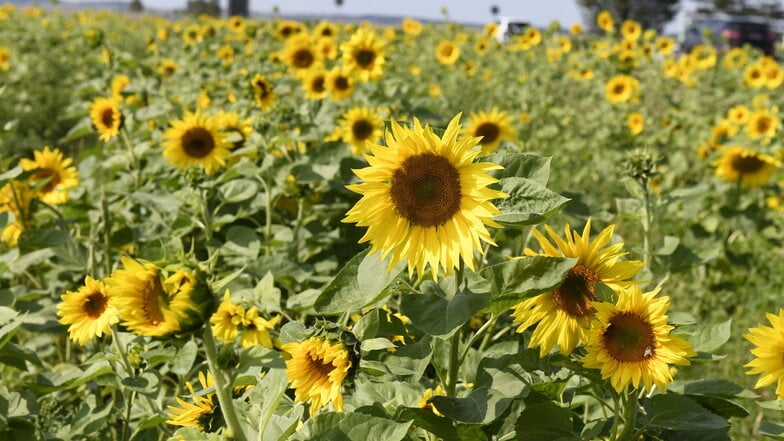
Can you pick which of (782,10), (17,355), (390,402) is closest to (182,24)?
(17,355)

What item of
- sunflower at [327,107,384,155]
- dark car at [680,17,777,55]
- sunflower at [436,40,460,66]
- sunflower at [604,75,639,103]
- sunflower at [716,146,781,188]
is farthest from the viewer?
dark car at [680,17,777,55]

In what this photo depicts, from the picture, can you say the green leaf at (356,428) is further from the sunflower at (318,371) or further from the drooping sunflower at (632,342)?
the drooping sunflower at (632,342)

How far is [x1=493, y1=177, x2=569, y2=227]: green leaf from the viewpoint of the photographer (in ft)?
3.69

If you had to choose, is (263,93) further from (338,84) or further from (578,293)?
(578,293)

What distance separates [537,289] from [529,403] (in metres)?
0.35

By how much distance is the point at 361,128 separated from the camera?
122 inches

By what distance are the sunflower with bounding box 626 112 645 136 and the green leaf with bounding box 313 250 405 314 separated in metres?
4.31

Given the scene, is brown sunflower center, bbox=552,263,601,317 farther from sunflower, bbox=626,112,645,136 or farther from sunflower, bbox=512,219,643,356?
sunflower, bbox=626,112,645,136

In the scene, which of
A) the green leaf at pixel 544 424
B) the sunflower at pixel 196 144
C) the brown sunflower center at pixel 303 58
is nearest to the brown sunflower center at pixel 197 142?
the sunflower at pixel 196 144

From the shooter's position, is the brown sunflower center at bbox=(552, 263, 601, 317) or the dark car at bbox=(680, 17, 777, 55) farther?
the dark car at bbox=(680, 17, 777, 55)

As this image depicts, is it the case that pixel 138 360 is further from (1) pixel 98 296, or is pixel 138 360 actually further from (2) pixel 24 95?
(2) pixel 24 95

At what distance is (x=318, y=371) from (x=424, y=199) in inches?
13.9

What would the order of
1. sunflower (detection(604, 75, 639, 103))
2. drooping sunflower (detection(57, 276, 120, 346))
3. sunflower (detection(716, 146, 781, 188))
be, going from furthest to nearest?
sunflower (detection(604, 75, 639, 103))
sunflower (detection(716, 146, 781, 188))
drooping sunflower (detection(57, 276, 120, 346))

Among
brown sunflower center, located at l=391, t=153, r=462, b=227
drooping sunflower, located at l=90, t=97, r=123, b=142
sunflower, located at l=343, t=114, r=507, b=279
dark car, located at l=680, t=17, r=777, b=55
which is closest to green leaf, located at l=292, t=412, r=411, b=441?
sunflower, located at l=343, t=114, r=507, b=279
